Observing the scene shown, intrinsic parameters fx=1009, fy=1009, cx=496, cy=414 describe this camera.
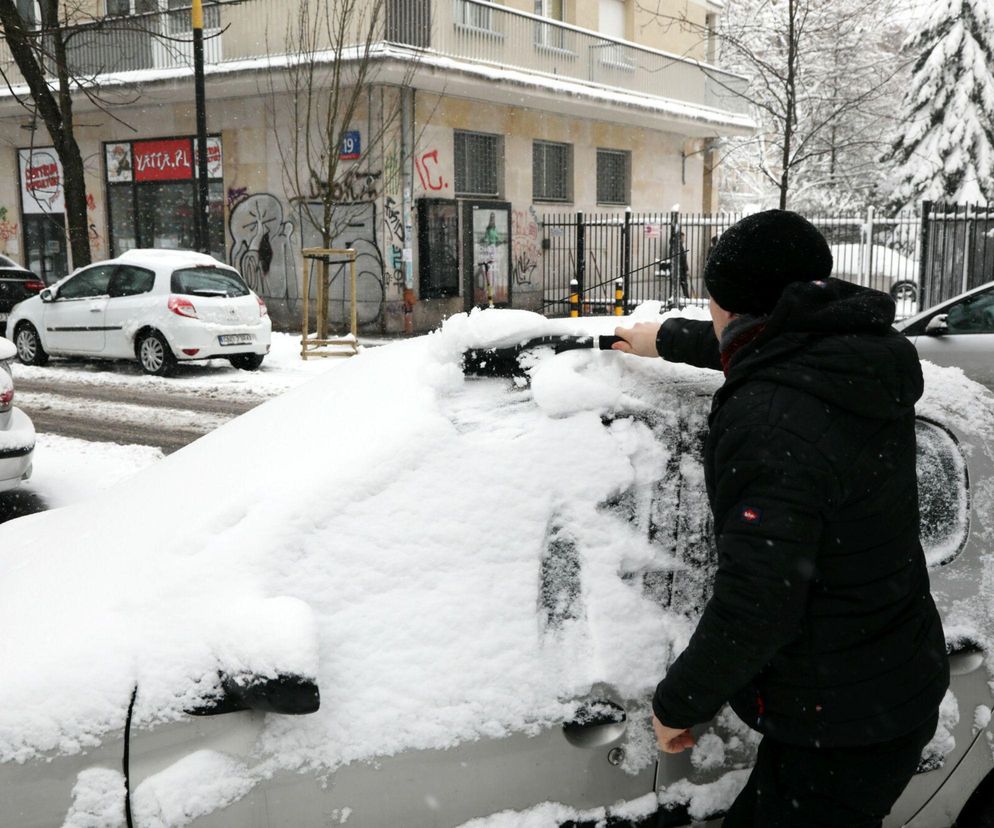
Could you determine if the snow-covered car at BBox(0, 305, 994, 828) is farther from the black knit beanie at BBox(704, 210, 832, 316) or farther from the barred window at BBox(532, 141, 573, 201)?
the barred window at BBox(532, 141, 573, 201)

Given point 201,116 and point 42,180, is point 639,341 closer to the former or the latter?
point 201,116

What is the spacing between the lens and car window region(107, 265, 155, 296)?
42.5 ft

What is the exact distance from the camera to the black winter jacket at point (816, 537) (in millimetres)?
1708

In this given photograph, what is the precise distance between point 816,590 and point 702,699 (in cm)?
28

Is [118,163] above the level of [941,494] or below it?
above

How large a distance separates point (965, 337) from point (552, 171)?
16.3 m

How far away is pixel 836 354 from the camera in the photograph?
69.1 inches

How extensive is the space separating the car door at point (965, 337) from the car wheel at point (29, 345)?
11783mm

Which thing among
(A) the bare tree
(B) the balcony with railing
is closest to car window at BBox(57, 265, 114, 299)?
(B) the balcony with railing

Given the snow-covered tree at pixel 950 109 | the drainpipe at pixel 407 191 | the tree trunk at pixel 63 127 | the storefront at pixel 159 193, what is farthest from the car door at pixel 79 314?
the snow-covered tree at pixel 950 109

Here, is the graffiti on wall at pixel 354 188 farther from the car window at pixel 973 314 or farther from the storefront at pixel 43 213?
the car window at pixel 973 314

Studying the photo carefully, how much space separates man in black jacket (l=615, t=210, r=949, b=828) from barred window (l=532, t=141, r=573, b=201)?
20802mm

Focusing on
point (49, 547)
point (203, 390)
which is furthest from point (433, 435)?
point (203, 390)

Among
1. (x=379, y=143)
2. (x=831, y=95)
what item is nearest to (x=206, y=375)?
(x=379, y=143)
